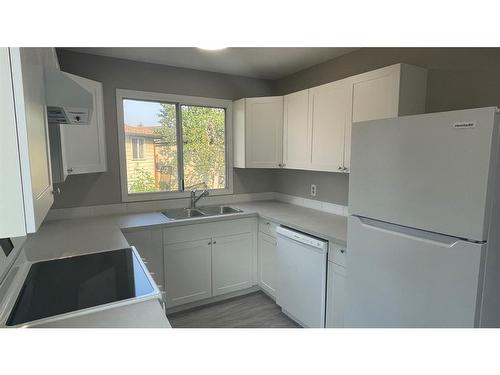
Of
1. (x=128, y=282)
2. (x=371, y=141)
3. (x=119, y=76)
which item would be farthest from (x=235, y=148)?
(x=128, y=282)

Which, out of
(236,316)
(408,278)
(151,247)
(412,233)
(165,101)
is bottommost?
(236,316)

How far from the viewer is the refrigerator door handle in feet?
4.18

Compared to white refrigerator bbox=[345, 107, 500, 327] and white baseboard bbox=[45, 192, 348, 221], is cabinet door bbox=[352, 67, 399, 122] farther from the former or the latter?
white baseboard bbox=[45, 192, 348, 221]

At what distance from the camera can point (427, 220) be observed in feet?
4.40

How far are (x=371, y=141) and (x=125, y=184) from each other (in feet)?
7.45

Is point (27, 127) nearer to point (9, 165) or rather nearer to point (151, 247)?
point (9, 165)

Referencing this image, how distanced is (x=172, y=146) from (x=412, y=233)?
241 centimetres

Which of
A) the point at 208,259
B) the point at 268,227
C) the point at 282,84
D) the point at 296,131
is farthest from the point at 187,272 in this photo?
the point at 282,84

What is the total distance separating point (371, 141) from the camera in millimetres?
1590

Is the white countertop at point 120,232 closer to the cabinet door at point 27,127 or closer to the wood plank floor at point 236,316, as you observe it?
the cabinet door at point 27,127

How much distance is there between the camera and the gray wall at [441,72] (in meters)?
1.73

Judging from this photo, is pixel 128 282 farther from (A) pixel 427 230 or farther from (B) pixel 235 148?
(B) pixel 235 148

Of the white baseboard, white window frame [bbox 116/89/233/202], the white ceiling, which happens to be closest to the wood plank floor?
the white baseboard

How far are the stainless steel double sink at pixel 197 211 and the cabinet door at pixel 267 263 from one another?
0.44 metres
